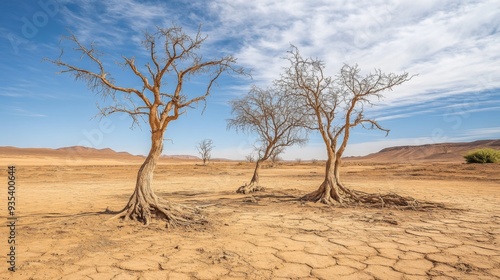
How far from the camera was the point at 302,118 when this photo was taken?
13.1 meters

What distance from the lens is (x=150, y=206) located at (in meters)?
6.79

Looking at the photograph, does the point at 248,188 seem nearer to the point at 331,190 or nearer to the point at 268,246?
the point at 331,190

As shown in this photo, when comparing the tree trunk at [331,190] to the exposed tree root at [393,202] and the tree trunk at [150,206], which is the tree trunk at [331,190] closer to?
the exposed tree root at [393,202]

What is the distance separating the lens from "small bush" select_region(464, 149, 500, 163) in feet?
81.0

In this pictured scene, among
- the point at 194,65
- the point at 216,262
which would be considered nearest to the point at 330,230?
the point at 216,262

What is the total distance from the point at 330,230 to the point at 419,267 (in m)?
2.15

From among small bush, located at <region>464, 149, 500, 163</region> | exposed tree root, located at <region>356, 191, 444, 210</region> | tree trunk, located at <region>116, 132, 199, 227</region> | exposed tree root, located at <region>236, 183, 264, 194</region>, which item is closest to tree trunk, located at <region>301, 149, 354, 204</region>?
exposed tree root, located at <region>356, 191, 444, 210</region>

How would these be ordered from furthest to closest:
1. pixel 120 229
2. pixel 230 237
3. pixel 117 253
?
pixel 120 229
pixel 230 237
pixel 117 253

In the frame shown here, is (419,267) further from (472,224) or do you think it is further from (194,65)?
(194,65)

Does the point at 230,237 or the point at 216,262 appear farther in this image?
the point at 230,237

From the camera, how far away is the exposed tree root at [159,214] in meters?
6.48

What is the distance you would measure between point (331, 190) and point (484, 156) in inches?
893

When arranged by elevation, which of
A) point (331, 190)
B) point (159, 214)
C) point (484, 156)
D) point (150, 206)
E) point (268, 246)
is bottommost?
point (268, 246)

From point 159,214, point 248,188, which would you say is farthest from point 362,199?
point 159,214
